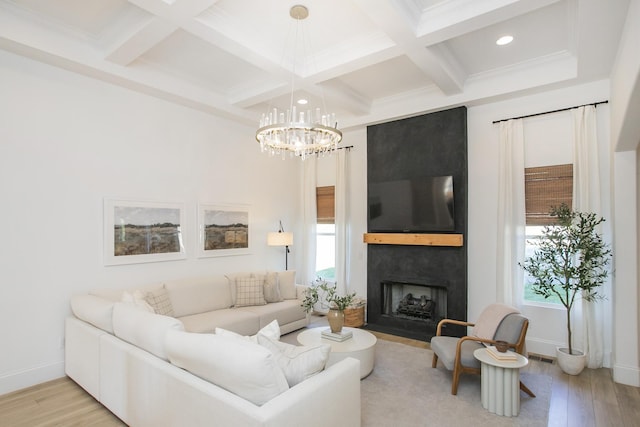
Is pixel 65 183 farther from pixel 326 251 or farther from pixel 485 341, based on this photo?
pixel 485 341

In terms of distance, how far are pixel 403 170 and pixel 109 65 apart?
4042 mm

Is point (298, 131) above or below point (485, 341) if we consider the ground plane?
above

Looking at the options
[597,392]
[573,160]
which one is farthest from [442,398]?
[573,160]

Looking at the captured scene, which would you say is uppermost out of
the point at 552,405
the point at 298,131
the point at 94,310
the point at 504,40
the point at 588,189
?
the point at 504,40

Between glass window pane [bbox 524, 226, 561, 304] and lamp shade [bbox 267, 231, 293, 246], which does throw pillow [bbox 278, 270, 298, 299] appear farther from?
glass window pane [bbox 524, 226, 561, 304]

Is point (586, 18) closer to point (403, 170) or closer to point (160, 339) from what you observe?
point (403, 170)

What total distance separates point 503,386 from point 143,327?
2.96 m

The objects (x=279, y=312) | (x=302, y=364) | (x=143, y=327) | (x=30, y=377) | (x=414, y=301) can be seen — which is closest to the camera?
(x=302, y=364)

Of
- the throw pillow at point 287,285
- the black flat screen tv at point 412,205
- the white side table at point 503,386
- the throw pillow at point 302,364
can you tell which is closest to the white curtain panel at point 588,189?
the black flat screen tv at point 412,205

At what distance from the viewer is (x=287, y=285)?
5449mm

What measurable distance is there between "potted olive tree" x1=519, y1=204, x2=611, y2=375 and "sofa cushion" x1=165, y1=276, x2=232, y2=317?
3957 mm

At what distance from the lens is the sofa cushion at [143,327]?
2.39 metres

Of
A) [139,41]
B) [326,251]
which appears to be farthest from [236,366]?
[326,251]

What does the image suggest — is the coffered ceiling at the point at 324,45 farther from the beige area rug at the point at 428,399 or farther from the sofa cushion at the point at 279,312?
the beige area rug at the point at 428,399
